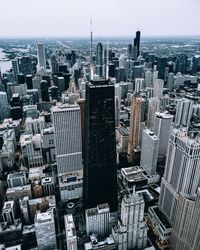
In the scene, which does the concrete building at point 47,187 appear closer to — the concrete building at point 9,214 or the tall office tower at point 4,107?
the concrete building at point 9,214

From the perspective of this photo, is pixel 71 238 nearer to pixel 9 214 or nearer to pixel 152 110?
pixel 9 214

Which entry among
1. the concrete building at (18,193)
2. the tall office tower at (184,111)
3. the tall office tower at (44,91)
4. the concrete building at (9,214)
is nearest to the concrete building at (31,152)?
the concrete building at (18,193)

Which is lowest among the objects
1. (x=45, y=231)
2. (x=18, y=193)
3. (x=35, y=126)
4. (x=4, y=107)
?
(x=18, y=193)

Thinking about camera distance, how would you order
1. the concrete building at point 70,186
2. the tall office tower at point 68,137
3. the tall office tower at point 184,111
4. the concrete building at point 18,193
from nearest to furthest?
the tall office tower at point 68,137 < the concrete building at point 18,193 < the concrete building at point 70,186 < the tall office tower at point 184,111

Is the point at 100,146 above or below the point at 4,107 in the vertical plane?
above

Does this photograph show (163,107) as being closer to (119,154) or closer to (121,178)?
(119,154)

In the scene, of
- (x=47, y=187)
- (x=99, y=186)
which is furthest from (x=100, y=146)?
(x=47, y=187)

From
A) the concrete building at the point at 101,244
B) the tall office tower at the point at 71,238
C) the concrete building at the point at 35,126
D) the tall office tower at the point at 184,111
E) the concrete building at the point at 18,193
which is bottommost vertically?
the concrete building at the point at 101,244

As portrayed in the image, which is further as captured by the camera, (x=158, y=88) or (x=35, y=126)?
(x=158, y=88)
